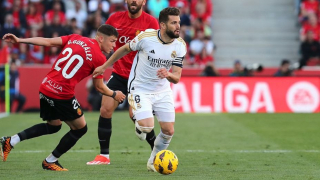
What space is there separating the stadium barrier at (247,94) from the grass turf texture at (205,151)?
162cm

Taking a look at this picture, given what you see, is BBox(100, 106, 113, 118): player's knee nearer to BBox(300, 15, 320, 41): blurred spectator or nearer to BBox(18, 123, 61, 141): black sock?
BBox(18, 123, 61, 141): black sock

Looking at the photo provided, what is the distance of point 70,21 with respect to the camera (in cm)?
2131

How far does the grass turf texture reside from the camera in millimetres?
8367

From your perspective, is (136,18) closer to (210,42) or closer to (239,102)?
(239,102)

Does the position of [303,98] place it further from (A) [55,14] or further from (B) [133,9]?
(B) [133,9]

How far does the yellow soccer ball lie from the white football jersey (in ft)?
3.25

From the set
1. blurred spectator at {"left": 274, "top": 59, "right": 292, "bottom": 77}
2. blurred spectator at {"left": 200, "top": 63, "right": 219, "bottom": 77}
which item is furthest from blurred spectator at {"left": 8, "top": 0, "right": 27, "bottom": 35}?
blurred spectator at {"left": 274, "top": 59, "right": 292, "bottom": 77}

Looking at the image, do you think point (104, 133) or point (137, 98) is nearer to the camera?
point (137, 98)

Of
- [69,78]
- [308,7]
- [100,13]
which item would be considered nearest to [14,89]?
[100,13]

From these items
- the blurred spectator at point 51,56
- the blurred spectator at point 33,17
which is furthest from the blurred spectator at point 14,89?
the blurred spectator at point 33,17

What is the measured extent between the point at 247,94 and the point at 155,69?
1043cm

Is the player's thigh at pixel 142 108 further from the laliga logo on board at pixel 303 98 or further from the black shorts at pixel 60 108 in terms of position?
the laliga logo on board at pixel 303 98

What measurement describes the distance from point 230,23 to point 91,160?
50.0 feet

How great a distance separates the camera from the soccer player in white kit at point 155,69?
28.1 ft
